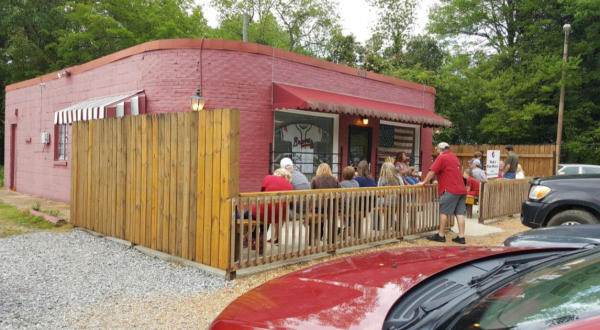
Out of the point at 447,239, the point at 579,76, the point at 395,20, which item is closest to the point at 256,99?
the point at 447,239

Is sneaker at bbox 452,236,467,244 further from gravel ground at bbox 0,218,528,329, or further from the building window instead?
the building window

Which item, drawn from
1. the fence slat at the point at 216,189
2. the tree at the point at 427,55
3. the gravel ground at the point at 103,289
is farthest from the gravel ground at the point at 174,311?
the tree at the point at 427,55

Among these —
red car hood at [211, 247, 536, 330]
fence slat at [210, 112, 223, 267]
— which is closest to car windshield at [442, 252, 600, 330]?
red car hood at [211, 247, 536, 330]

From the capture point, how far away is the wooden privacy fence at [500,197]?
10008mm

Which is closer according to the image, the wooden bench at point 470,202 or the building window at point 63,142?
the wooden bench at point 470,202

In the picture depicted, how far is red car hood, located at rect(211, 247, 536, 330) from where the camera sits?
5.90ft

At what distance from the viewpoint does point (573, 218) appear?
689cm

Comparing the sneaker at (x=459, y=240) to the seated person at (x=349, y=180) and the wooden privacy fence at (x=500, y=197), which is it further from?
the wooden privacy fence at (x=500, y=197)

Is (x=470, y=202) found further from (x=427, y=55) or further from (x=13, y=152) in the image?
(x=427, y=55)

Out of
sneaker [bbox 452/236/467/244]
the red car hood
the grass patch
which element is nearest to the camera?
the red car hood

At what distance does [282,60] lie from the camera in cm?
1055

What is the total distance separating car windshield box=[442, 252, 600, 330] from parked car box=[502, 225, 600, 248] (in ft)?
8.31

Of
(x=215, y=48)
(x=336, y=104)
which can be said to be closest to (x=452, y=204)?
(x=336, y=104)

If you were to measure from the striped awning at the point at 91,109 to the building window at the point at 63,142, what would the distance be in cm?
131
